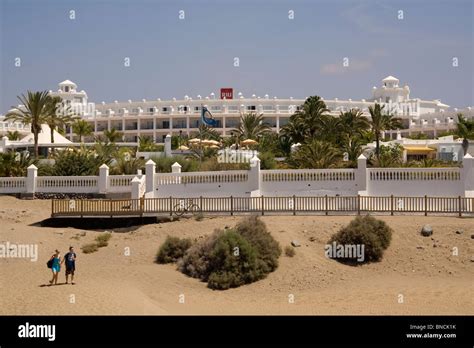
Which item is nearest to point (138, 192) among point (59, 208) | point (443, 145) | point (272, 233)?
point (59, 208)

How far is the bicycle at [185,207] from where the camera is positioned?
29781 millimetres

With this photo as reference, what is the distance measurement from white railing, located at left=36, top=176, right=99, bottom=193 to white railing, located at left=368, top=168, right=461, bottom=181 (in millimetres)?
14480

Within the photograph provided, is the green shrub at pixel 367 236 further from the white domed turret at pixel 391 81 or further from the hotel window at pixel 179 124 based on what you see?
the white domed turret at pixel 391 81

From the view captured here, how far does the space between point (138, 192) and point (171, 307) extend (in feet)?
43.1

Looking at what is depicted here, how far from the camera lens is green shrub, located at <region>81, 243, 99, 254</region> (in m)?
26.9

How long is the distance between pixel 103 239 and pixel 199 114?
260 ft

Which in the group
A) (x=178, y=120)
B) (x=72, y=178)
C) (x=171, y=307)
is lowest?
(x=171, y=307)

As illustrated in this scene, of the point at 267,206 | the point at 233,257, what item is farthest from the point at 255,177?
the point at 233,257

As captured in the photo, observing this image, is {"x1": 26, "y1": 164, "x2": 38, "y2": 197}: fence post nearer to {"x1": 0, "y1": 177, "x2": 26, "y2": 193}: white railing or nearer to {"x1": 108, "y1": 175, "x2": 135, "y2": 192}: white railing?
{"x1": 0, "y1": 177, "x2": 26, "y2": 193}: white railing

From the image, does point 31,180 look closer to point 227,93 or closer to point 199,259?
point 199,259

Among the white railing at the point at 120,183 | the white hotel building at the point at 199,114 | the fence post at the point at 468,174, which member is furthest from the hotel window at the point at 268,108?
the fence post at the point at 468,174

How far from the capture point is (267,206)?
29.3 m
